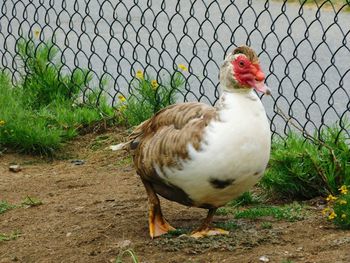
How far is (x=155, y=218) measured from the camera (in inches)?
207

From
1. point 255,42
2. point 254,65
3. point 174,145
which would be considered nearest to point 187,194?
point 174,145

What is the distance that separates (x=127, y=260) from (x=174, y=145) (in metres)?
0.57

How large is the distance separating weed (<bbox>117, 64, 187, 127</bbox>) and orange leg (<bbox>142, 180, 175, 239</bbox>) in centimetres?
209

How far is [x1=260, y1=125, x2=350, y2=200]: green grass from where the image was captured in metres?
5.71

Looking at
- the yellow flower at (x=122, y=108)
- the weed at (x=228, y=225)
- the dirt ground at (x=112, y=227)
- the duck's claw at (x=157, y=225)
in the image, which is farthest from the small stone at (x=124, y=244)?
the yellow flower at (x=122, y=108)

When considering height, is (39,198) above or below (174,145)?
below

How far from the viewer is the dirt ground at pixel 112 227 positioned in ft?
15.9

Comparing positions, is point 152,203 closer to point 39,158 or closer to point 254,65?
point 254,65

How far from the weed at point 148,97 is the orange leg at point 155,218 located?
209cm

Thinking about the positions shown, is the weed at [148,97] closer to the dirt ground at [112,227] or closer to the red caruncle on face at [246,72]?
the dirt ground at [112,227]

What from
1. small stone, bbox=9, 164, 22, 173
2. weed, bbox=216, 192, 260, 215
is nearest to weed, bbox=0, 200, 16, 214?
small stone, bbox=9, 164, 22, 173

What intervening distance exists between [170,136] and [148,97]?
2449 millimetres

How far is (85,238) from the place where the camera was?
17.3 feet

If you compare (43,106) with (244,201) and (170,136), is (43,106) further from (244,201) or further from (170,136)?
(170,136)
